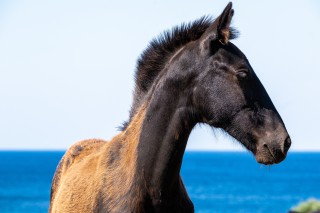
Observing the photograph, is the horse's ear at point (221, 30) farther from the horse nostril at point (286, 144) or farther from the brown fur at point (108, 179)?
the horse nostril at point (286, 144)

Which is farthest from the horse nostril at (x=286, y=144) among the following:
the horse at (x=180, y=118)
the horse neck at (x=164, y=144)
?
the horse neck at (x=164, y=144)

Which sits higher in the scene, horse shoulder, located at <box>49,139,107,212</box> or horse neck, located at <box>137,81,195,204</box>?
horse shoulder, located at <box>49,139,107,212</box>

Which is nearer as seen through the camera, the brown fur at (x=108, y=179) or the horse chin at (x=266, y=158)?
the horse chin at (x=266, y=158)

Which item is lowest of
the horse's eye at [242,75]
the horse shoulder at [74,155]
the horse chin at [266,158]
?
the horse chin at [266,158]

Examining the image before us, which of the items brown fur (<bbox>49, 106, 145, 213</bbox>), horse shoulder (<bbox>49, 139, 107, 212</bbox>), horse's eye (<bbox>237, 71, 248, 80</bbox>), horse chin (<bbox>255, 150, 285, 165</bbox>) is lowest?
horse chin (<bbox>255, 150, 285, 165</bbox>)

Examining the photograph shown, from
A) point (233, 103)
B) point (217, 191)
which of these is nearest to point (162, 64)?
point (233, 103)

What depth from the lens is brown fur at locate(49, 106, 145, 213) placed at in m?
6.27

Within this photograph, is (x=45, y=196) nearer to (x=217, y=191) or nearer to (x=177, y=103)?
(x=217, y=191)

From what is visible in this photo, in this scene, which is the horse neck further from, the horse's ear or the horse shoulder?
the horse shoulder

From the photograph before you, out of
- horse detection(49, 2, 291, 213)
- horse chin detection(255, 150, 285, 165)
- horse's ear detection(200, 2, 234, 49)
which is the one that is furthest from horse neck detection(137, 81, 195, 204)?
horse chin detection(255, 150, 285, 165)

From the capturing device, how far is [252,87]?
6035 mm

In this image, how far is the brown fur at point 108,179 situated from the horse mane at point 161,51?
25 centimetres

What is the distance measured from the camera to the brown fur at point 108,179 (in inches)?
247

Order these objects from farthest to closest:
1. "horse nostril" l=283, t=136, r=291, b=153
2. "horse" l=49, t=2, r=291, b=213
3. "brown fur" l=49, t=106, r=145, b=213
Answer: "brown fur" l=49, t=106, r=145, b=213 < "horse" l=49, t=2, r=291, b=213 < "horse nostril" l=283, t=136, r=291, b=153
